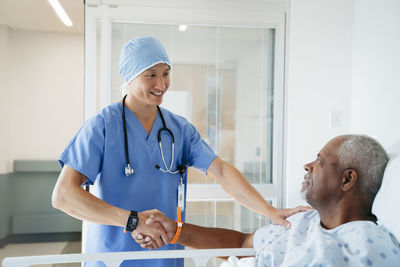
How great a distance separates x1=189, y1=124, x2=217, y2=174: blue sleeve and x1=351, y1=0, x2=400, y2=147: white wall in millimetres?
891

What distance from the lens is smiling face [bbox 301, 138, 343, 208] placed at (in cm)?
113

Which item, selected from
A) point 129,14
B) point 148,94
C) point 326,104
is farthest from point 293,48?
point 148,94

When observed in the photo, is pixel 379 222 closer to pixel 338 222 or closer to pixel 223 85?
pixel 338 222

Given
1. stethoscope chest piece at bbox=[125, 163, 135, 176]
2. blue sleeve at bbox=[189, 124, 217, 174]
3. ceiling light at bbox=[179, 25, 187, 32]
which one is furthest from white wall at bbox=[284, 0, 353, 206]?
stethoscope chest piece at bbox=[125, 163, 135, 176]

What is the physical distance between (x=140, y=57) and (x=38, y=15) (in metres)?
1.32

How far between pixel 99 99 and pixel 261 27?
1.14 meters

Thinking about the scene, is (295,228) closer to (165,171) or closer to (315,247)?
(315,247)

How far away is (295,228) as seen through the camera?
3.74 feet

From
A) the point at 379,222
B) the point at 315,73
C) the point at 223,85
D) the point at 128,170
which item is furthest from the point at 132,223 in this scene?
the point at 315,73

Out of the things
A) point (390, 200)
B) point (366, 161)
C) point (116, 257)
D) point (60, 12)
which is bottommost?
point (116, 257)

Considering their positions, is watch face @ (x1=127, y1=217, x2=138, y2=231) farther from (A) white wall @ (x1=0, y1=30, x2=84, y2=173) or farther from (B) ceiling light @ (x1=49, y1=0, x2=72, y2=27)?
(B) ceiling light @ (x1=49, y1=0, x2=72, y2=27)

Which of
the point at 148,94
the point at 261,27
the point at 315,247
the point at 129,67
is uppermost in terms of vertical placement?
the point at 261,27

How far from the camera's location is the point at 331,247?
0.95m

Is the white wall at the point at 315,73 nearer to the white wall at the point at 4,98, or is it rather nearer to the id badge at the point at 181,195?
the id badge at the point at 181,195
